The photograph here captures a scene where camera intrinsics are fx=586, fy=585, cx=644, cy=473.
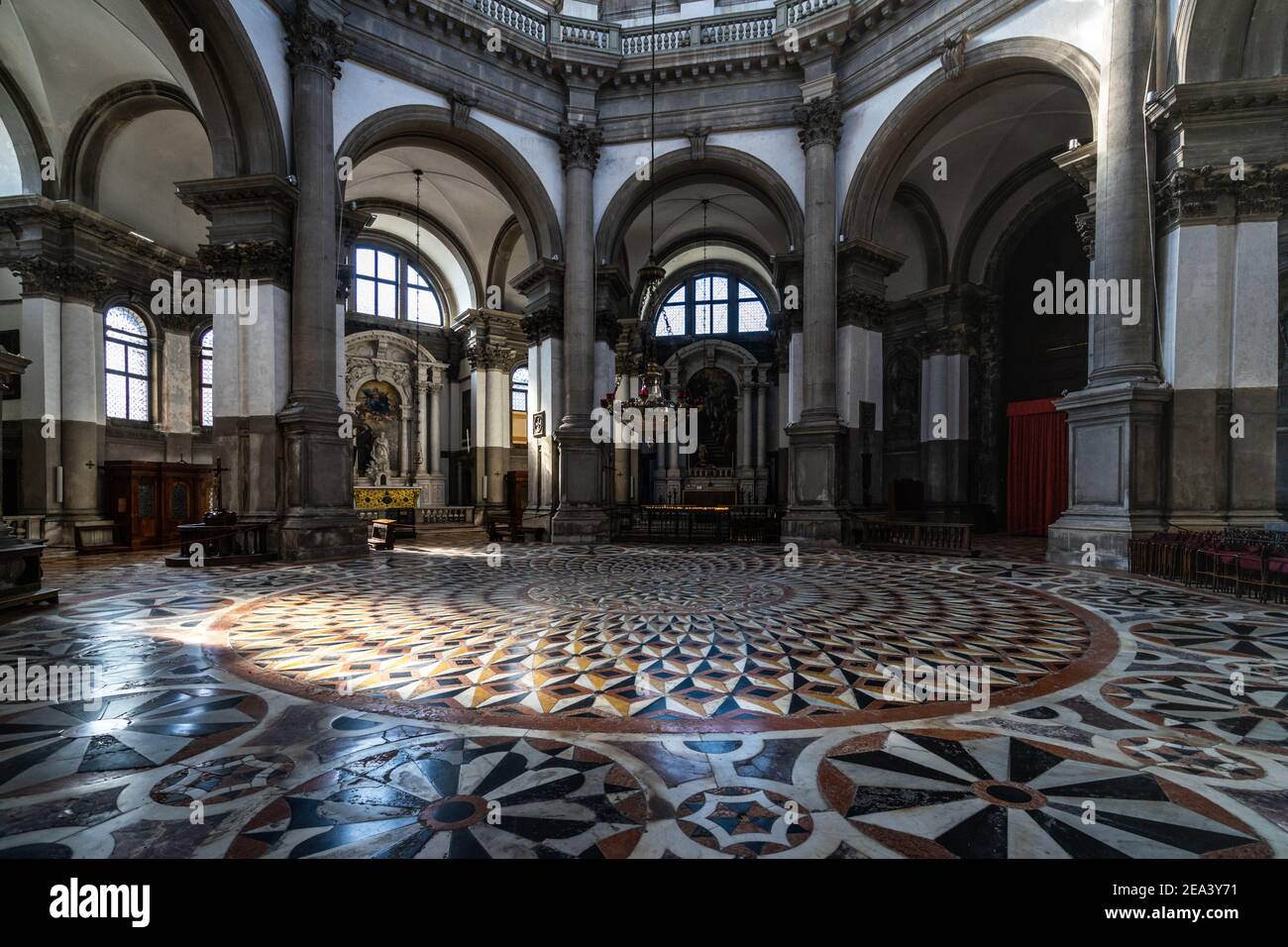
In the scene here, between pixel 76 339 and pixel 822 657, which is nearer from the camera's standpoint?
pixel 822 657

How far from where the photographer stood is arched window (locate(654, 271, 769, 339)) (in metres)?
24.0

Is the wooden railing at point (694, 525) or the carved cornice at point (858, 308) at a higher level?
the carved cornice at point (858, 308)

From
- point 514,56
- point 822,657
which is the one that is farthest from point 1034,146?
point 822,657

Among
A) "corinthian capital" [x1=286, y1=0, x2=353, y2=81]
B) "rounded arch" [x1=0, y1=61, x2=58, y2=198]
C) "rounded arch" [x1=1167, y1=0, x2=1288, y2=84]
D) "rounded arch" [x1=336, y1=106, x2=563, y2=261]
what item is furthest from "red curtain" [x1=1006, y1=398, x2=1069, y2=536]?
"rounded arch" [x1=0, y1=61, x2=58, y2=198]

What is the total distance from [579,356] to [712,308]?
42.1 feet

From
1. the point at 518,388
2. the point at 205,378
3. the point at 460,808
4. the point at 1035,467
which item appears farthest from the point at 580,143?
the point at 460,808

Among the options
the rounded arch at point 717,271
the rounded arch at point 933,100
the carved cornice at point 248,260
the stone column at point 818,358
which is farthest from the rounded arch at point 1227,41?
the rounded arch at point 717,271

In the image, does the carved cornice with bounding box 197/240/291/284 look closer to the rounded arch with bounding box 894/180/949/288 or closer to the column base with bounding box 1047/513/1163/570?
the column base with bounding box 1047/513/1163/570

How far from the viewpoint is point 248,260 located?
31.0ft

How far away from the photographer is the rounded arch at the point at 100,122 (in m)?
11.7

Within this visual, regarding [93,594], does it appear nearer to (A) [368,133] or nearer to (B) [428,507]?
(A) [368,133]

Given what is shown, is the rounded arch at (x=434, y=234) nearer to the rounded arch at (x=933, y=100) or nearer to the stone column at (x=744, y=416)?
the stone column at (x=744, y=416)

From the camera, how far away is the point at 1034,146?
542 inches

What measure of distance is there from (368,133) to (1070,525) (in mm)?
13476
